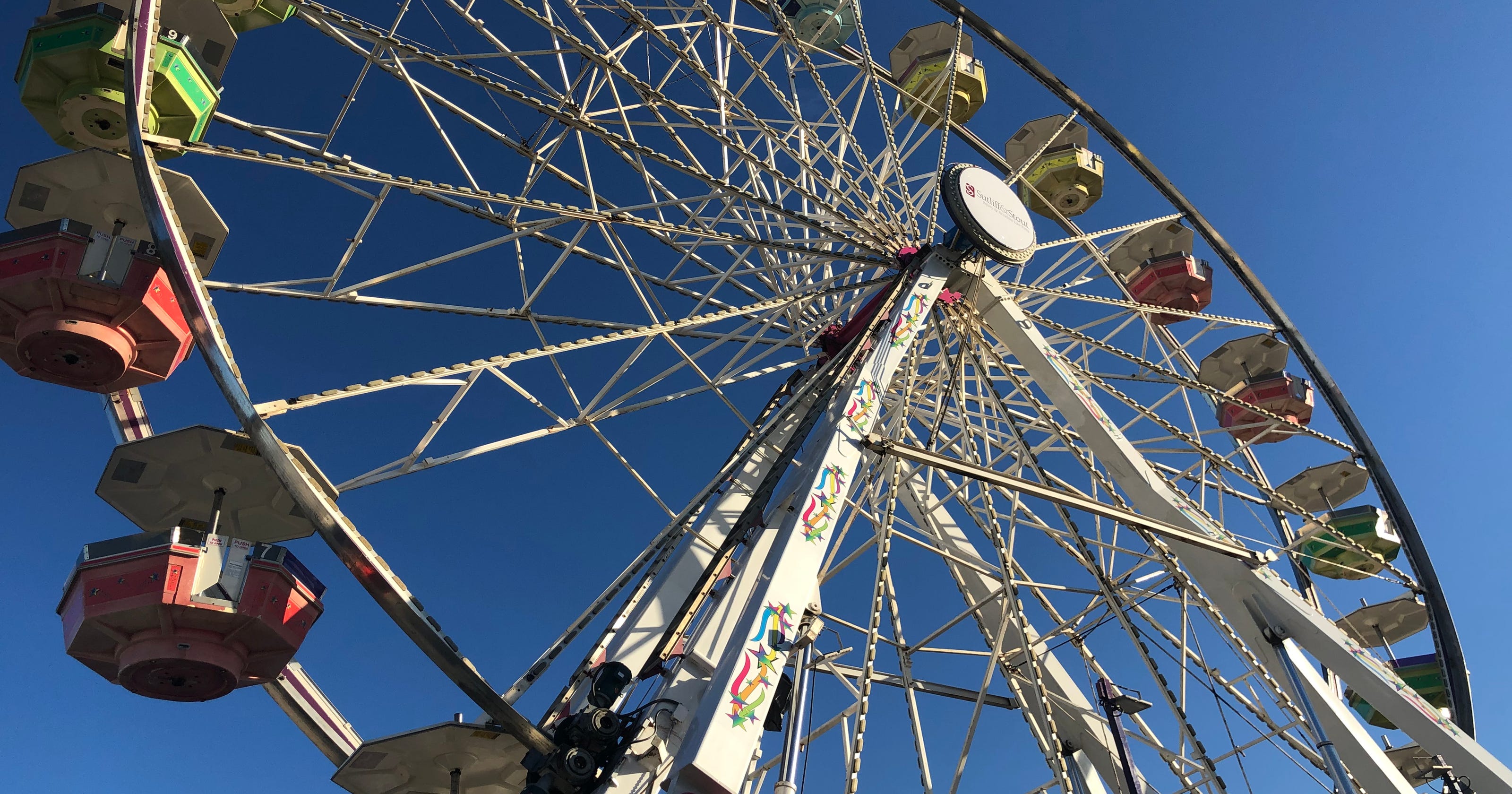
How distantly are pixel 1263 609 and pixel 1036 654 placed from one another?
85.9 inches

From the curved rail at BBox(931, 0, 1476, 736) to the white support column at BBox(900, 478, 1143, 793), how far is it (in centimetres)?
596

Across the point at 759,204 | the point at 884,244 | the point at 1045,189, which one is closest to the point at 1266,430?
the point at 1045,189

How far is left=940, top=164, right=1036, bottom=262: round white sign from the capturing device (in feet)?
29.4

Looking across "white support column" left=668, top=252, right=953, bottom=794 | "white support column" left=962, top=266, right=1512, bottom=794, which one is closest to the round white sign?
"white support column" left=962, top=266, right=1512, bottom=794

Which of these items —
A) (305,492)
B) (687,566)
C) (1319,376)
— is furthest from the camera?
(1319,376)

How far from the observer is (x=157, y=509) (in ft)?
21.8

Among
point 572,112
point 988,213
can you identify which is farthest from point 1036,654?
point 572,112

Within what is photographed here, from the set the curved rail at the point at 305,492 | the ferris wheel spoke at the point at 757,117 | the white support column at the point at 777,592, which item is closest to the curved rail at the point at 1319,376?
the ferris wheel spoke at the point at 757,117

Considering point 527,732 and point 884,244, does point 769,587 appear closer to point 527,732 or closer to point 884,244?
point 527,732

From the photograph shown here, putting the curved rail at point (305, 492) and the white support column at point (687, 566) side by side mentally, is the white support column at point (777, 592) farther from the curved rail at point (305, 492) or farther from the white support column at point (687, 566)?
the curved rail at point (305, 492)

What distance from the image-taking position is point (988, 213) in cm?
917

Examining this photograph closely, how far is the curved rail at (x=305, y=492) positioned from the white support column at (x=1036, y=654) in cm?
429

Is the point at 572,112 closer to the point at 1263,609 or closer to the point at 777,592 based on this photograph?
the point at 777,592

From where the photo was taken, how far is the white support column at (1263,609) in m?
6.11
